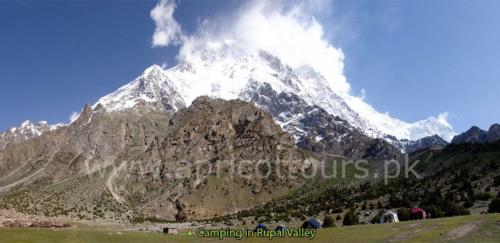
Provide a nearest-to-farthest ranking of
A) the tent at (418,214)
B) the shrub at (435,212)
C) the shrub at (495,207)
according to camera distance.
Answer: the shrub at (495,207) < the tent at (418,214) < the shrub at (435,212)

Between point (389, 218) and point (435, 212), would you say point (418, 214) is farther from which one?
point (389, 218)

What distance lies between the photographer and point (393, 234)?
4709 centimetres

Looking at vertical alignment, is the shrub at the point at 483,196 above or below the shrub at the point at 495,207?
above

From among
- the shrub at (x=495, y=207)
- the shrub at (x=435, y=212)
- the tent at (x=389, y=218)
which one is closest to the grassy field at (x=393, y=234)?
the shrub at (x=495, y=207)

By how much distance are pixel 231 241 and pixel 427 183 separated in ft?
222

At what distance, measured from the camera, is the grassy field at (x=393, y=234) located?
4153 cm

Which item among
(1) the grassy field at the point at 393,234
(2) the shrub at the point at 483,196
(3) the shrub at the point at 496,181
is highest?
(3) the shrub at the point at 496,181

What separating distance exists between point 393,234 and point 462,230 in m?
6.40

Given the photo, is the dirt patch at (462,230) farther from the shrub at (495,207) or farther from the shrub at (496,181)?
the shrub at (496,181)

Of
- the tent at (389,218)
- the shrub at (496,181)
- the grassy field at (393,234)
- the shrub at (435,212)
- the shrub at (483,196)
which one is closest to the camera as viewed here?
the grassy field at (393,234)

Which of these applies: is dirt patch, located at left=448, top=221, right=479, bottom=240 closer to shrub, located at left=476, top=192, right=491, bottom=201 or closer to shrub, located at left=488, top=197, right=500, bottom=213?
shrub, located at left=488, top=197, right=500, bottom=213

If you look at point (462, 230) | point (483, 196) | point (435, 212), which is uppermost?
point (483, 196)

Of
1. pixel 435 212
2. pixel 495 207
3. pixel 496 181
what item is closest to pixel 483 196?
pixel 496 181

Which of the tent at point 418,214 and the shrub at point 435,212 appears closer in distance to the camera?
the tent at point 418,214
